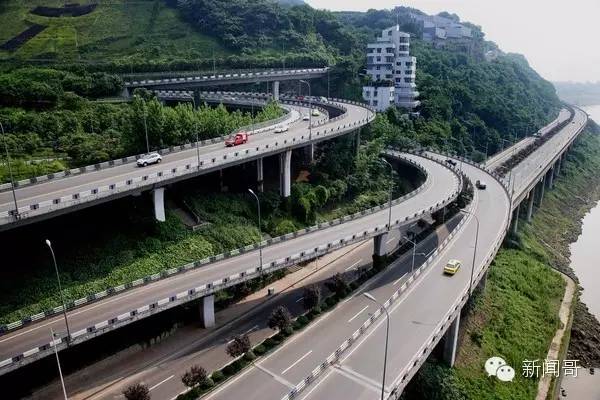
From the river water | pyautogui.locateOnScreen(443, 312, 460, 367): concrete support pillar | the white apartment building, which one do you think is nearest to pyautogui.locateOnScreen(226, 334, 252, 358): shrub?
pyautogui.locateOnScreen(443, 312, 460, 367): concrete support pillar

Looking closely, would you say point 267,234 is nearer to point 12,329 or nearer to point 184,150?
point 184,150

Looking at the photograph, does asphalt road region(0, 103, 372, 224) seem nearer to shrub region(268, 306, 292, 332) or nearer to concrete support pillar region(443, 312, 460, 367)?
shrub region(268, 306, 292, 332)

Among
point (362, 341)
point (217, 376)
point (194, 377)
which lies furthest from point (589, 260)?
point (194, 377)

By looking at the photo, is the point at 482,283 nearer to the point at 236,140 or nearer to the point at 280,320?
the point at 280,320

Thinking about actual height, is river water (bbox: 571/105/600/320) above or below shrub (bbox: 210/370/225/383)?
below

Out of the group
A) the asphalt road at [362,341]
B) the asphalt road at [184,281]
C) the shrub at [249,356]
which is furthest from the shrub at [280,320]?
the asphalt road at [184,281]

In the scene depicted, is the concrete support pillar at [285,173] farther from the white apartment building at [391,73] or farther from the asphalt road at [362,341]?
the white apartment building at [391,73]
